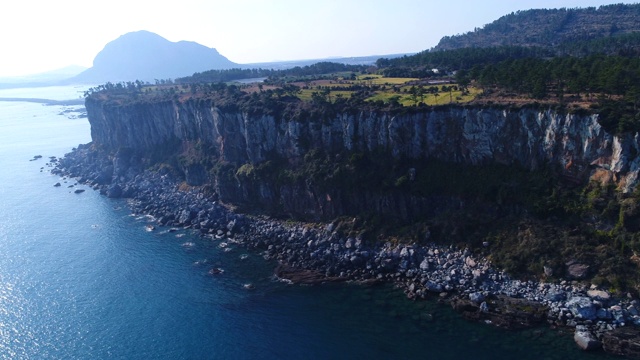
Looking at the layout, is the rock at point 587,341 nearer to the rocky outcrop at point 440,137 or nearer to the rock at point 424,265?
the rock at point 424,265

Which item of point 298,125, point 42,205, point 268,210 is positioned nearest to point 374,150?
point 298,125

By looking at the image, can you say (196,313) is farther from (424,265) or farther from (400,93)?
(400,93)

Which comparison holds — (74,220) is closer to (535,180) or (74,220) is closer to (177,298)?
(177,298)

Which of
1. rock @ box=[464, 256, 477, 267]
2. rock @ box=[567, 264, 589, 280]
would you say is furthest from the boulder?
rock @ box=[567, 264, 589, 280]

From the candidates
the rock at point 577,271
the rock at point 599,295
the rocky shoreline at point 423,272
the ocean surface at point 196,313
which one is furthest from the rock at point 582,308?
the rock at point 577,271

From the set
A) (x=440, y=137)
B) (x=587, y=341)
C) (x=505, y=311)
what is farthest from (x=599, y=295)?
(x=440, y=137)

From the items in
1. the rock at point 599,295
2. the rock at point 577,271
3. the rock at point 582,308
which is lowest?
the rock at point 582,308

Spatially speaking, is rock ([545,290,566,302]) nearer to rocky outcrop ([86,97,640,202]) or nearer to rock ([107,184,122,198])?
rocky outcrop ([86,97,640,202])

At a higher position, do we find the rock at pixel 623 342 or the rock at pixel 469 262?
the rock at pixel 469 262
